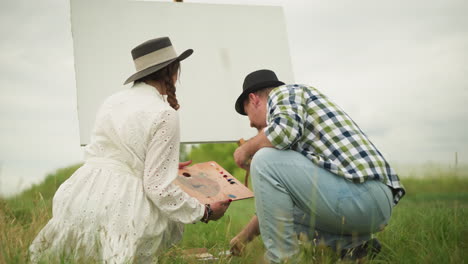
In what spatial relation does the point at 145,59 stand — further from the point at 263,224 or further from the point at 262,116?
the point at 263,224

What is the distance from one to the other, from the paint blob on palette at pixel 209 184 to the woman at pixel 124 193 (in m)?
0.31

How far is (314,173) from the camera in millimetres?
1861

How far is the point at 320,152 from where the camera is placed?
1928mm

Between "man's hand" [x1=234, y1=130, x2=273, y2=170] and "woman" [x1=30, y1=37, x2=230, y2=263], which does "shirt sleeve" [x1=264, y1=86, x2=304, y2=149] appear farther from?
"woman" [x1=30, y1=37, x2=230, y2=263]

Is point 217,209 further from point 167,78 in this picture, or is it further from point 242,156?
point 167,78

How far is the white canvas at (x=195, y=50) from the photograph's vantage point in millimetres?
3254

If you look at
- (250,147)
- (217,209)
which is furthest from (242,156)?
(217,209)

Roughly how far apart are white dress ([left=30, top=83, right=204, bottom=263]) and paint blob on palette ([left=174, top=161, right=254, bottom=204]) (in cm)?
34

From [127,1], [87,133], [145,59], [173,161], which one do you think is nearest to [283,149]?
[173,161]

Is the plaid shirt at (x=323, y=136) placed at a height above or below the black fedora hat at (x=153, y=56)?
below

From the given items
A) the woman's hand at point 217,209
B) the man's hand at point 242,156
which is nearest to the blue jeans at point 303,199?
the man's hand at point 242,156

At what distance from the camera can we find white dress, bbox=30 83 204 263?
1835 mm

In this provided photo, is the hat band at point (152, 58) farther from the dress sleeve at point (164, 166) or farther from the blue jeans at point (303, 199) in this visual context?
the blue jeans at point (303, 199)

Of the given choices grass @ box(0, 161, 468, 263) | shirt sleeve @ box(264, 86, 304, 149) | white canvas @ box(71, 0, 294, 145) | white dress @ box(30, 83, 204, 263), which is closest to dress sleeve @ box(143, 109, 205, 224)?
white dress @ box(30, 83, 204, 263)
